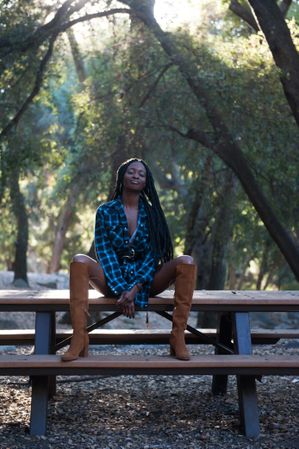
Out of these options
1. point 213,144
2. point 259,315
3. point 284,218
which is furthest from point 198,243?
point 259,315

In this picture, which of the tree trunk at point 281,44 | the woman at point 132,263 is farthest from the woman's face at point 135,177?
the tree trunk at point 281,44

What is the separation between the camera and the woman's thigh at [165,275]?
533 centimetres

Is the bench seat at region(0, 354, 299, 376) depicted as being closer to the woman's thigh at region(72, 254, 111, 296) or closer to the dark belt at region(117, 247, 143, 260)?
the woman's thigh at region(72, 254, 111, 296)

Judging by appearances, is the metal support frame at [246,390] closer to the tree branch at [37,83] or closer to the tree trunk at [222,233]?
the tree branch at [37,83]

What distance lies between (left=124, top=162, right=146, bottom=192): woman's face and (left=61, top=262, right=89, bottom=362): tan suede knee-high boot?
29.2 inches

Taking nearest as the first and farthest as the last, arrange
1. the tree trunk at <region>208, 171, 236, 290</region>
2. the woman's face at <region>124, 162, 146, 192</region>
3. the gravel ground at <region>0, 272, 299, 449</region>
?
1. the gravel ground at <region>0, 272, 299, 449</region>
2. the woman's face at <region>124, 162, 146, 192</region>
3. the tree trunk at <region>208, 171, 236, 290</region>

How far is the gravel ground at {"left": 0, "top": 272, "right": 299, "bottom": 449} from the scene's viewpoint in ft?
16.9

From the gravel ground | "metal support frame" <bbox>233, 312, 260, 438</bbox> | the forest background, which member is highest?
the forest background

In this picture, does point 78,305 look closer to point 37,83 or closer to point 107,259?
point 107,259

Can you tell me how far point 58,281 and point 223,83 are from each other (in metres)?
13.4

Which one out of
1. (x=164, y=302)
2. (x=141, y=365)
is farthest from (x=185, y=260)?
(x=141, y=365)

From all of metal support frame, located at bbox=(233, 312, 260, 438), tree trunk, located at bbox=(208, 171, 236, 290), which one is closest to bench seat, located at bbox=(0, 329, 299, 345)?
metal support frame, located at bbox=(233, 312, 260, 438)

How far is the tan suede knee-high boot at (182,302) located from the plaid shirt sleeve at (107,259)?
34 cm

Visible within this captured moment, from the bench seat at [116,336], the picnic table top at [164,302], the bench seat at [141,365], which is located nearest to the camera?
the bench seat at [141,365]
